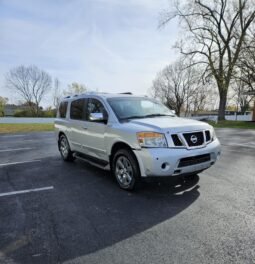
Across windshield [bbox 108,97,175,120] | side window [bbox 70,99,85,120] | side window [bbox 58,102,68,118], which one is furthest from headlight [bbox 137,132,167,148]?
side window [bbox 58,102,68,118]

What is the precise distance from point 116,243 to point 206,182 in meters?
2.89

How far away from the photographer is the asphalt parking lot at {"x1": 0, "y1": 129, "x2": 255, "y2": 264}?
105 inches

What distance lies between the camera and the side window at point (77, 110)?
627 centimetres

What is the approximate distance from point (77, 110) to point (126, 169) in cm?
270

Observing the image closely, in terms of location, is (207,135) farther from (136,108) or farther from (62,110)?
(62,110)

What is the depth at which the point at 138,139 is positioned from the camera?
13.8 feet

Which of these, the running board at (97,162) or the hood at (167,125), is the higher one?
the hood at (167,125)

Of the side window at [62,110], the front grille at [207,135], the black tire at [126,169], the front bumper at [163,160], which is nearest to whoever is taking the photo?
the front bumper at [163,160]

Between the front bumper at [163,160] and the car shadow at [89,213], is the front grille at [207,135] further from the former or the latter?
the car shadow at [89,213]

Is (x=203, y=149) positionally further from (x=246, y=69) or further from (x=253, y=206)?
(x=246, y=69)

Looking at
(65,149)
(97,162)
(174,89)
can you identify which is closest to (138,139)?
(97,162)

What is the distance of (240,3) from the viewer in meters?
26.5

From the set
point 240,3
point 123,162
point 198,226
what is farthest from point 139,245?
point 240,3

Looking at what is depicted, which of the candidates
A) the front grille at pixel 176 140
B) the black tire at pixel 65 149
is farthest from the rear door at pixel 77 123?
the front grille at pixel 176 140
